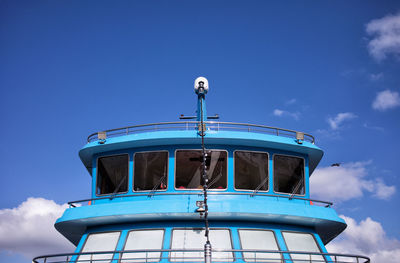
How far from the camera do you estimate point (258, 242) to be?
16031 mm

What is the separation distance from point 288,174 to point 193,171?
12.5ft

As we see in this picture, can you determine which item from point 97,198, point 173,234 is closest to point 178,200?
point 173,234

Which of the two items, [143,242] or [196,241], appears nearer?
[196,241]

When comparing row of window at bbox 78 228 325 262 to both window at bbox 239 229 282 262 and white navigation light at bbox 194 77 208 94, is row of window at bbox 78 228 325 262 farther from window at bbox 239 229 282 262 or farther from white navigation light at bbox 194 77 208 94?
white navigation light at bbox 194 77 208 94

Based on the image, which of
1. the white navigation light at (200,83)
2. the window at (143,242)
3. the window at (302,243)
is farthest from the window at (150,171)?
the window at (302,243)

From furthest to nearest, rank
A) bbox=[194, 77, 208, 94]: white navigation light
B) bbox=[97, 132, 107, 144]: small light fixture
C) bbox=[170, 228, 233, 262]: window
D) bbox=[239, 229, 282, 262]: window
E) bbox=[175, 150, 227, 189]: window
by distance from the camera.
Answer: bbox=[194, 77, 208, 94]: white navigation light → bbox=[97, 132, 107, 144]: small light fixture → bbox=[175, 150, 227, 189]: window → bbox=[239, 229, 282, 262]: window → bbox=[170, 228, 233, 262]: window

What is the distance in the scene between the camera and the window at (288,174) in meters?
18.3

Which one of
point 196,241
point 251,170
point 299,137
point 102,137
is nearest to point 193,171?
point 251,170

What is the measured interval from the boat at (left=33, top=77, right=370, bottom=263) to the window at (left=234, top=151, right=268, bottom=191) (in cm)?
4

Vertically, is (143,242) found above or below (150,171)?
below

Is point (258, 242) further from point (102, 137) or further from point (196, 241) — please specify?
point (102, 137)

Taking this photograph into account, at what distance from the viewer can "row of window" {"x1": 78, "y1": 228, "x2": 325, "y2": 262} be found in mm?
15265

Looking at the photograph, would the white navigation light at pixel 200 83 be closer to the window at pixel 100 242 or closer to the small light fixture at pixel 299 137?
the small light fixture at pixel 299 137

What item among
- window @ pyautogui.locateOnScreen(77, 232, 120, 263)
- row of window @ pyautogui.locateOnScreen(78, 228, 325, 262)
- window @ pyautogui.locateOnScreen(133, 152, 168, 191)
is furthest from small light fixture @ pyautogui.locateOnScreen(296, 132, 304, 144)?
window @ pyautogui.locateOnScreen(77, 232, 120, 263)
